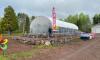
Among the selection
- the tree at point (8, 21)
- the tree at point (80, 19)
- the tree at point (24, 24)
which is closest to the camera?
the tree at point (8, 21)

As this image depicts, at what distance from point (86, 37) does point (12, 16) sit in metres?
44.1

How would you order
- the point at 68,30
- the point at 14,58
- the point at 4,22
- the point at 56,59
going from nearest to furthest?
1. the point at 14,58
2. the point at 56,59
3. the point at 68,30
4. the point at 4,22

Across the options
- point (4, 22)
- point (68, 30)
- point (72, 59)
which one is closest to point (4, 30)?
point (4, 22)

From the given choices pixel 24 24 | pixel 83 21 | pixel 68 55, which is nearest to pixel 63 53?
pixel 68 55

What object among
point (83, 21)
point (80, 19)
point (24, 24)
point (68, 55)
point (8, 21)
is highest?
point (80, 19)

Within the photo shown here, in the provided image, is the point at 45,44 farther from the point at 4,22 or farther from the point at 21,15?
the point at 21,15

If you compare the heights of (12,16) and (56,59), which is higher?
(12,16)

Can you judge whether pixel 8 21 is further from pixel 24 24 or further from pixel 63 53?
pixel 63 53

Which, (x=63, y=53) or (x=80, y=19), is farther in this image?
(x=80, y=19)

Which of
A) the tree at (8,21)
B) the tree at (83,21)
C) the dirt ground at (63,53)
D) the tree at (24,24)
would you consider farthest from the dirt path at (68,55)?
the tree at (83,21)

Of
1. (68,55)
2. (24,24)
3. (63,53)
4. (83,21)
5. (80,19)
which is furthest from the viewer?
(24,24)

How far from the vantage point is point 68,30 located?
80.2 meters

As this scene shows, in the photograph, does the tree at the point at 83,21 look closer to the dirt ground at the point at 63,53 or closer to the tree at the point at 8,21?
the tree at the point at 8,21

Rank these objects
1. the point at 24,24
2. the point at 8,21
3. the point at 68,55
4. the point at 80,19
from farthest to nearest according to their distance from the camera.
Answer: the point at 24,24, the point at 80,19, the point at 8,21, the point at 68,55
